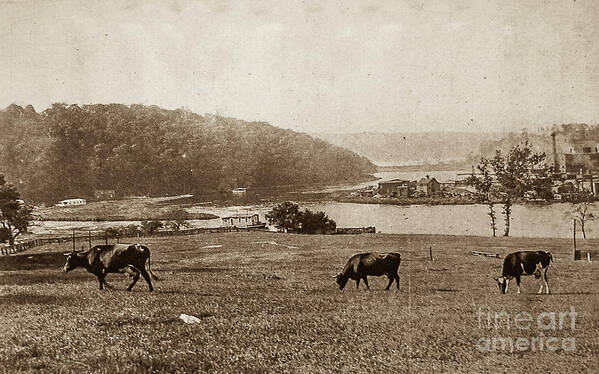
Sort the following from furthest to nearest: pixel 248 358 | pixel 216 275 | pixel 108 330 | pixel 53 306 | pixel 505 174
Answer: pixel 505 174, pixel 216 275, pixel 53 306, pixel 108 330, pixel 248 358

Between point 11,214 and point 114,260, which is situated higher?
point 11,214

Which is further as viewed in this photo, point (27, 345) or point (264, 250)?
point (264, 250)

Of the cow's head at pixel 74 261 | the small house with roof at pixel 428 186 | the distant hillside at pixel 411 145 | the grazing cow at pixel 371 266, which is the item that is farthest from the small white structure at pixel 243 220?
the small house with roof at pixel 428 186

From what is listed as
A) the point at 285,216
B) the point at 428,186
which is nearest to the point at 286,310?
the point at 285,216

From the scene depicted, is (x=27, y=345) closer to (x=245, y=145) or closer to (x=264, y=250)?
(x=264, y=250)

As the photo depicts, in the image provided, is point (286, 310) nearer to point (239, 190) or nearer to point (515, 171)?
point (239, 190)

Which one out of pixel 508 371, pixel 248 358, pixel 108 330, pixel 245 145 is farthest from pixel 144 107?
pixel 508 371

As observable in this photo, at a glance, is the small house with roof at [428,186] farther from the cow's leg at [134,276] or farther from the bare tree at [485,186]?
the cow's leg at [134,276]
